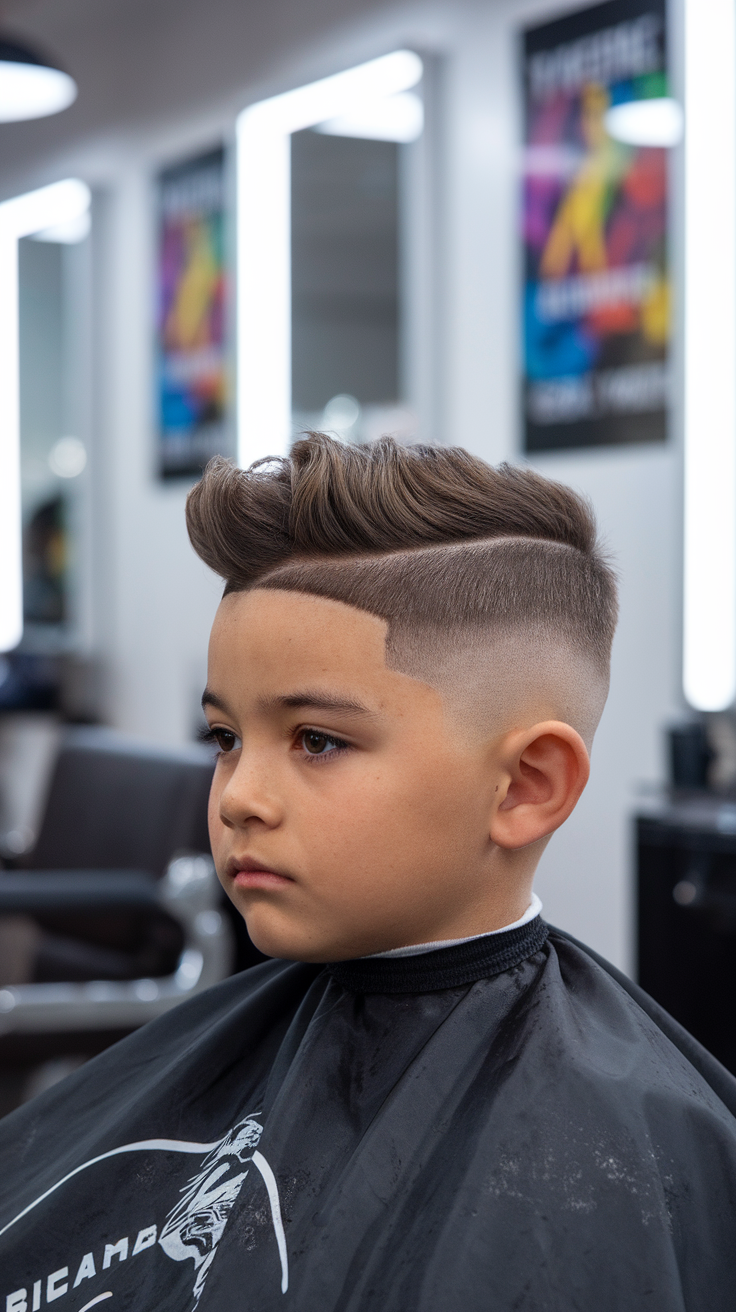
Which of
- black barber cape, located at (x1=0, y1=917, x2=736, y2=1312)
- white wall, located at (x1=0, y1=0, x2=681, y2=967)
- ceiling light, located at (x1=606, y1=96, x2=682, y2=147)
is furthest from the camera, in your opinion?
white wall, located at (x1=0, y1=0, x2=681, y2=967)

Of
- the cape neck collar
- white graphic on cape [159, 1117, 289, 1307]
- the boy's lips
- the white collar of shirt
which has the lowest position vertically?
white graphic on cape [159, 1117, 289, 1307]

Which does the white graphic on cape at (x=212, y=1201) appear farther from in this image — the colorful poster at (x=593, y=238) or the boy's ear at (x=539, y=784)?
the colorful poster at (x=593, y=238)

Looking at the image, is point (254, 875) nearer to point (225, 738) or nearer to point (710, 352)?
point (225, 738)

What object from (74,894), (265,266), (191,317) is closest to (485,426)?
(265,266)

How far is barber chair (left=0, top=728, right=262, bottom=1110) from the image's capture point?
2.48m

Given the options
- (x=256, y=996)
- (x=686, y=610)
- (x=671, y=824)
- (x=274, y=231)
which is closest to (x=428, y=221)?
(x=274, y=231)

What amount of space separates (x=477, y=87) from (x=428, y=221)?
1.11 ft

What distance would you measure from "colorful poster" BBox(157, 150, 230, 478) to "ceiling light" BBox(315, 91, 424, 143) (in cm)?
70

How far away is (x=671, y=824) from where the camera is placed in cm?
240

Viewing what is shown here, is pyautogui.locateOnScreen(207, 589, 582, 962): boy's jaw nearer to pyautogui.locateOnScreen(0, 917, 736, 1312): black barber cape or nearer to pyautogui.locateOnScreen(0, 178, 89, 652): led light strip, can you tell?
pyautogui.locateOnScreen(0, 917, 736, 1312): black barber cape

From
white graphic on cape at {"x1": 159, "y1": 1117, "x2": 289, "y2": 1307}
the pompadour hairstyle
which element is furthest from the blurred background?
white graphic on cape at {"x1": 159, "y1": 1117, "x2": 289, "y2": 1307}

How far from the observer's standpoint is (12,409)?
5020 millimetres

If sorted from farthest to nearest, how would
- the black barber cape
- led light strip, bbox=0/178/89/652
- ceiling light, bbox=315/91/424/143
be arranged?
led light strip, bbox=0/178/89/652 < ceiling light, bbox=315/91/424/143 < the black barber cape

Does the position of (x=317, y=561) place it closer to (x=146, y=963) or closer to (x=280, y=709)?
(x=280, y=709)
